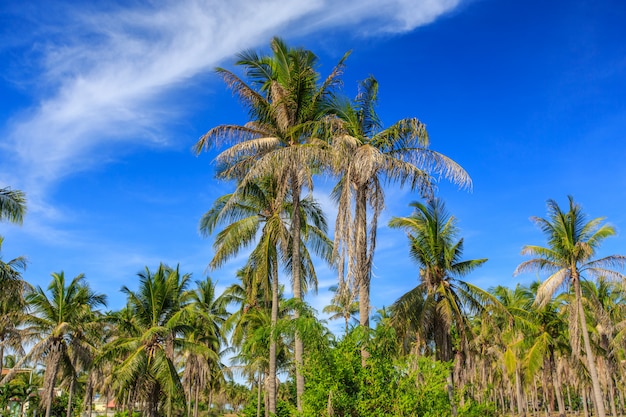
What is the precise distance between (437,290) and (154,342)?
54.6ft

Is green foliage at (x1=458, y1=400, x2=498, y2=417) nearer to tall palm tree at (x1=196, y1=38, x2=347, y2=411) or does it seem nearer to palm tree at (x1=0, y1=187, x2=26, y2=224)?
tall palm tree at (x1=196, y1=38, x2=347, y2=411)

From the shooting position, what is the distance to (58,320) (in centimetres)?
3114

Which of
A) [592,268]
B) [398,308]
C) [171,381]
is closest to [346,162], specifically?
[398,308]

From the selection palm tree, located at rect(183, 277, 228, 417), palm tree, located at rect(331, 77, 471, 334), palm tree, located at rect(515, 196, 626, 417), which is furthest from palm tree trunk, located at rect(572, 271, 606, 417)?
palm tree, located at rect(183, 277, 228, 417)

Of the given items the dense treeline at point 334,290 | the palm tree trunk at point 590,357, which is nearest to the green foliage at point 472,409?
the dense treeline at point 334,290

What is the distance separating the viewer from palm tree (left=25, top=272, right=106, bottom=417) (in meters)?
30.2

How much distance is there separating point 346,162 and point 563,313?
84.3 ft

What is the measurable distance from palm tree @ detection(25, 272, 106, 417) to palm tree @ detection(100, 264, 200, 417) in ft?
8.15

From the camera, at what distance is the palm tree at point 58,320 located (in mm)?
30188

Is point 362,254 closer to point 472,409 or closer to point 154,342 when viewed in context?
point 472,409

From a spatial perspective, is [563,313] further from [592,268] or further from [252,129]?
[252,129]

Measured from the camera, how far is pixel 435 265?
21891 mm

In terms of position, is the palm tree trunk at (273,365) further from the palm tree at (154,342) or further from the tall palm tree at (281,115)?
the palm tree at (154,342)

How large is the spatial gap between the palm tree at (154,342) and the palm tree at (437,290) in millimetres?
14042
